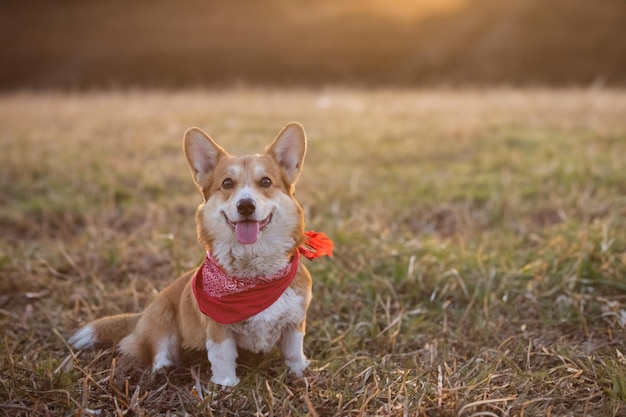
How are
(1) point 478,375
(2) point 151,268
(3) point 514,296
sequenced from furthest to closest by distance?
(2) point 151,268, (3) point 514,296, (1) point 478,375

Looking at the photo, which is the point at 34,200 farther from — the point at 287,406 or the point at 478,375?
the point at 478,375

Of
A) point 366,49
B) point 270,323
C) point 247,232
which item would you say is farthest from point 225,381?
point 366,49

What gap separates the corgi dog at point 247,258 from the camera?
9.58 ft

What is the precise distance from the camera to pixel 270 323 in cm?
297

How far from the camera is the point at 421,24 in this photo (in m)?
25.8

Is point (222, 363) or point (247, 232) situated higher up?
point (247, 232)

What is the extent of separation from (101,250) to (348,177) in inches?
134

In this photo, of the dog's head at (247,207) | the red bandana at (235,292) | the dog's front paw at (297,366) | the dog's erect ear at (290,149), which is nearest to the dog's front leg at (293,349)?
the dog's front paw at (297,366)

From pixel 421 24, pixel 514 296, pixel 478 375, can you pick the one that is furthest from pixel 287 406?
pixel 421 24

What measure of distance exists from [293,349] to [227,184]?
0.93 metres

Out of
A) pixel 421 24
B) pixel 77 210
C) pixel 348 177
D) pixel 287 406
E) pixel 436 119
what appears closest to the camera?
pixel 287 406

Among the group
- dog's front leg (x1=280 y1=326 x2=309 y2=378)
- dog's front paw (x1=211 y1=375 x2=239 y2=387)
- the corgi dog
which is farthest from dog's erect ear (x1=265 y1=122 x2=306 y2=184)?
dog's front paw (x1=211 y1=375 x2=239 y2=387)

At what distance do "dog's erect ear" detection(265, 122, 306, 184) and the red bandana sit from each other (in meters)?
0.50

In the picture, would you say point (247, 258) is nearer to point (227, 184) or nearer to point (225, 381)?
point (227, 184)
